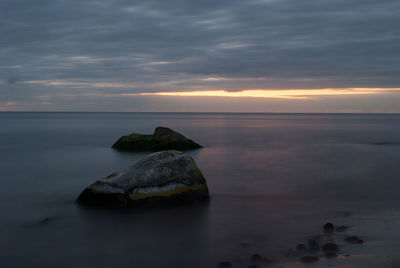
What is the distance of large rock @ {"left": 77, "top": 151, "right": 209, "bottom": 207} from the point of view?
468 inches

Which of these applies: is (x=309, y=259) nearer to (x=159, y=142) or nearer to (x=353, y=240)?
(x=353, y=240)

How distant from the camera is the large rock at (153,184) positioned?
1189cm

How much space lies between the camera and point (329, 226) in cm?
988

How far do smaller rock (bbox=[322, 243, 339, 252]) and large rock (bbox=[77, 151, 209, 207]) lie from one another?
5202 mm

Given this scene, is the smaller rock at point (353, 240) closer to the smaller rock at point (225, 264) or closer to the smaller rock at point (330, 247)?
the smaller rock at point (330, 247)

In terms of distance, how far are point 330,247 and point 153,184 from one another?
18.8 feet

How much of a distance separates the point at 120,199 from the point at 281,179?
8595mm

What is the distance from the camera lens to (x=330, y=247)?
8273 millimetres

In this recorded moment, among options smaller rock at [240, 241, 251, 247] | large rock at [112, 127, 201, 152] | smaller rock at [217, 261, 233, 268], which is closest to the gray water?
smaller rock at [240, 241, 251, 247]

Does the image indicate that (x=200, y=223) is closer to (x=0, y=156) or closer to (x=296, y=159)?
(x=296, y=159)

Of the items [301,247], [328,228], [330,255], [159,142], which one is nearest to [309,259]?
[330,255]

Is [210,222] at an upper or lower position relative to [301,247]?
lower

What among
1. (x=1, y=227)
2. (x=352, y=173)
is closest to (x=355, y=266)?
(x=1, y=227)

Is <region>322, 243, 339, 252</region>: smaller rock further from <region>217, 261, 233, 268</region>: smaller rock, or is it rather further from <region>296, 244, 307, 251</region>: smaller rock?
<region>217, 261, 233, 268</region>: smaller rock
